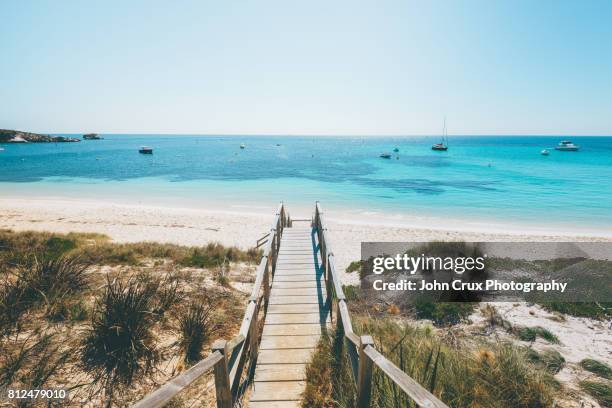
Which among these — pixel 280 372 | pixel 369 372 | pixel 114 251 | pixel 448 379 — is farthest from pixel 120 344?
pixel 114 251

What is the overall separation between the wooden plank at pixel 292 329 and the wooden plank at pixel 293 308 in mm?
420

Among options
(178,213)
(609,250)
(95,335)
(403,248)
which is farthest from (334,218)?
(95,335)

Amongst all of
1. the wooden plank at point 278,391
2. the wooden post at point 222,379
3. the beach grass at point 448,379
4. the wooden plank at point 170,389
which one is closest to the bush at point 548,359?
the beach grass at point 448,379

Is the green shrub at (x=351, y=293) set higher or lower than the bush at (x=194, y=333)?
lower

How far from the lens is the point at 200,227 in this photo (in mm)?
18188

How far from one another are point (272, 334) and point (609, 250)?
59.7ft

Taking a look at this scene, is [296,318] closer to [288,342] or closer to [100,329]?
[288,342]

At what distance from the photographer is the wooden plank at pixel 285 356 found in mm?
4552

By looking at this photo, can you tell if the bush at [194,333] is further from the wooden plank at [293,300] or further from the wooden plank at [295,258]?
the wooden plank at [295,258]

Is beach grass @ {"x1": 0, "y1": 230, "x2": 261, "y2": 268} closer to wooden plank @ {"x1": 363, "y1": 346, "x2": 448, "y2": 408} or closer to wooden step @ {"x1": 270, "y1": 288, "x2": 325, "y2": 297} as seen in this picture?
wooden step @ {"x1": 270, "y1": 288, "x2": 325, "y2": 297}

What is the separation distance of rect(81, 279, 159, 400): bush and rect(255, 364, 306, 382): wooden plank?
1.67 meters

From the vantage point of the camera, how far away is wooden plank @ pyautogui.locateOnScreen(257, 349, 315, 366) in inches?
179

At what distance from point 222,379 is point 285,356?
186 cm

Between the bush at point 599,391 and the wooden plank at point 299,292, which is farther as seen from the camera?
the wooden plank at point 299,292
